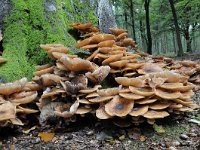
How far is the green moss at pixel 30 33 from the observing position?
Result: 509cm

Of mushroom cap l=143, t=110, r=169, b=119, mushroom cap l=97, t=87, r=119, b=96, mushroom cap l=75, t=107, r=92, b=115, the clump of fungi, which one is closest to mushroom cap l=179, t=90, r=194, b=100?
the clump of fungi

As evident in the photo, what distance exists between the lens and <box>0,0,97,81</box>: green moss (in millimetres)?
5094

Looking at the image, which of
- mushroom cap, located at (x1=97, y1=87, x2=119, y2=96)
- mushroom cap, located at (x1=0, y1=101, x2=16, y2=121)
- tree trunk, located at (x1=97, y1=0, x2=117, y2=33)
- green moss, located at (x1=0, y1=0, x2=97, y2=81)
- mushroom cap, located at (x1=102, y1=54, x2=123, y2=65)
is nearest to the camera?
mushroom cap, located at (x1=0, y1=101, x2=16, y2=121)

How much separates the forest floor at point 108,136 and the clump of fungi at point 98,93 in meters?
0.17

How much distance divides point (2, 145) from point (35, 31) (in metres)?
2.62

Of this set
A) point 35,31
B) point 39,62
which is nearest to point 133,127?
point 39,62

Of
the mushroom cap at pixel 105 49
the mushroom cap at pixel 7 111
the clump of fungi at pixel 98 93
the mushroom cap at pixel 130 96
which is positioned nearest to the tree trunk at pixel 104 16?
the mushroom cap at pixel 105 49

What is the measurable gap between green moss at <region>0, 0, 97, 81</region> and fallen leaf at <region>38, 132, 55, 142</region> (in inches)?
59.0

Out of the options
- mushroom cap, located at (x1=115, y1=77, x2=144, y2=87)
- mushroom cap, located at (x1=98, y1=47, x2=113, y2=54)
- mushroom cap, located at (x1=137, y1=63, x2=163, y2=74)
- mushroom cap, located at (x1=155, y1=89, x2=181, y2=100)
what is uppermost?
mushroom cap, located at (x1=98, y1=47, x2=113, y2=54)

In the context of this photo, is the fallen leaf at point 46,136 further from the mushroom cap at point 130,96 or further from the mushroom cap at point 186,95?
the mushroom cap at point 186,95

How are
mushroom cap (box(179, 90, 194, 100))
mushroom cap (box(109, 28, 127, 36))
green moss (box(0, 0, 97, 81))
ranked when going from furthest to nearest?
mushroom cap (box(109, 28, 127, 36)) → green moss (box(0, 0, 97, 81)) → mushroom cap (box(179, 90, 194, 100))

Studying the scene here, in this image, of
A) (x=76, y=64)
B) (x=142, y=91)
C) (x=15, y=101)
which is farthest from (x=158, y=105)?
(x=15, y=101)

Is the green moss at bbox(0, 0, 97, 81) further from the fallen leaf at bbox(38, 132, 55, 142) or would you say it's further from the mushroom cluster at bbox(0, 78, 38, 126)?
the fallen leaf at bbox(38, 132, 55, 142)

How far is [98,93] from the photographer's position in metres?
3.61
